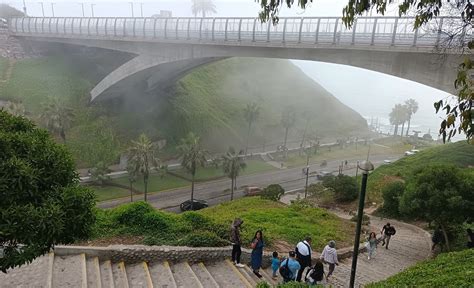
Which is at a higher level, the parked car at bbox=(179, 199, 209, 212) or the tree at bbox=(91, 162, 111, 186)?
the tree at bbox=(91, 162, 111, 186)

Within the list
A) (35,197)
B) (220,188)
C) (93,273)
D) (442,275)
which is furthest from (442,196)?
(220,188)

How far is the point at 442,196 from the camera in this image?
44.0 feet

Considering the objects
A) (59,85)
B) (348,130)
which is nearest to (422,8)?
(59,85)

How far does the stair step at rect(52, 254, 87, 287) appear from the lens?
8719 mm

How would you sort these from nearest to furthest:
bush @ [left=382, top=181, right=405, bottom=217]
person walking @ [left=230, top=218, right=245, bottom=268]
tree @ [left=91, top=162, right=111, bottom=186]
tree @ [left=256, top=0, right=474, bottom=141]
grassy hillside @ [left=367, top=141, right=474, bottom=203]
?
tree @ [left=256, top=0, right=474, bottom=141]
person walking @ [left=230, top=218, right=245, bottom=268]
bush @ [left=382, top=181, right=405, bottom=217]
grassy hillside @ [left=367, top=141, right=474, bottom=203]
tree @ [left=91, top=162, right=111, bottom=186]

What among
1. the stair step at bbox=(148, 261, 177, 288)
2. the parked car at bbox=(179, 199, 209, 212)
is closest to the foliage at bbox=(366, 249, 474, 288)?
the stair step at bbox=(148, 261, 177, 288)

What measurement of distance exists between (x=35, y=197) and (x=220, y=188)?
3230 centimetres

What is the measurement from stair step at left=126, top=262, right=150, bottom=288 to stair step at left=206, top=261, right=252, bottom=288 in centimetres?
192

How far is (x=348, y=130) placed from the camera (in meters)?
65.5

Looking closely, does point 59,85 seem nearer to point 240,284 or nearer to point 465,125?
point 240,284

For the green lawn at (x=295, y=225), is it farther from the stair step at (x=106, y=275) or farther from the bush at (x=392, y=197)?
the stair step at (x=106, y=275)

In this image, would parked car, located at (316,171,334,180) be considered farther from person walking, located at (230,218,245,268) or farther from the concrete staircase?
the concrete staircase

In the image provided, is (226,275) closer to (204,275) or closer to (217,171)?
(204,275)

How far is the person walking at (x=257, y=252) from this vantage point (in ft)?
34.1
